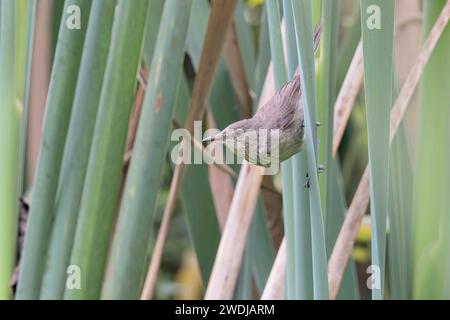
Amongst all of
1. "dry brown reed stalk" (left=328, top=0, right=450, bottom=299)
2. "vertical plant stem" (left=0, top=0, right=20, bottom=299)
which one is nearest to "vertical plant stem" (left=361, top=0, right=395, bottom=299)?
"dry brown reed stalk" (left=328, top=0, right=450, bottom=299)

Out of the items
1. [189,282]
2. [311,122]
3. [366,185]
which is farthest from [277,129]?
[189,282]

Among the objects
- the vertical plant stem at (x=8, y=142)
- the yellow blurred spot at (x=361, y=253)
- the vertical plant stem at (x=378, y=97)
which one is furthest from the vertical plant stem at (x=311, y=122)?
the yellow blurred spot at (x=361, y=253)

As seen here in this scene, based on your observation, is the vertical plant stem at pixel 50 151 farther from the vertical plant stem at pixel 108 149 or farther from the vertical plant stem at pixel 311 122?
the vertical plant stem at pixel 311 122

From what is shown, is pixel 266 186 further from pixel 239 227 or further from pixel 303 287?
pixel 303 287

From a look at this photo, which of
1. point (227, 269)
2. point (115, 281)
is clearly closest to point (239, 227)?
point (227, 269)

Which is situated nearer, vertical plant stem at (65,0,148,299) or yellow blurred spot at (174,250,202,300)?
vertical plant stem at (65,0,148,299)

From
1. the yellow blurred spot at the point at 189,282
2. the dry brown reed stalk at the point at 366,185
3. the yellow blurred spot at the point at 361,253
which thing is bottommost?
the yellow blurred spot at the point at 189,282

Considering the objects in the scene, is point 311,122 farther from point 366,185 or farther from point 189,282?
point 189,282

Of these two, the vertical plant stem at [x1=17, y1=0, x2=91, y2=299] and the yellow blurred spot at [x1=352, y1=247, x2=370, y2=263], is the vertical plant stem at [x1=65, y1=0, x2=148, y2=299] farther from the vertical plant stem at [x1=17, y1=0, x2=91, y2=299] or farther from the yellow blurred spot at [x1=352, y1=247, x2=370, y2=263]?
the yellow blurred spot at [x1=352, y1=247, x2=370, y2=263]
